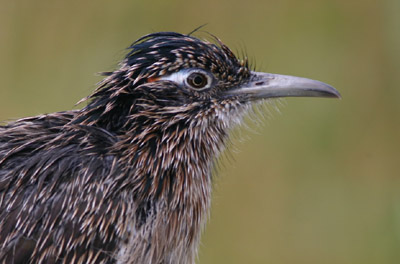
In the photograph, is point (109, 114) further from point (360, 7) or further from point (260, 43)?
point (360, 7)

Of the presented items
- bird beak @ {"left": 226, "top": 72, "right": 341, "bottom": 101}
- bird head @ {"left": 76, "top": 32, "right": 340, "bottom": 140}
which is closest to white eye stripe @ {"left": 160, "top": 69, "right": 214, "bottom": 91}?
bird head @ {"left": 76, "top": 32, "right": 340, "bottom": 140}

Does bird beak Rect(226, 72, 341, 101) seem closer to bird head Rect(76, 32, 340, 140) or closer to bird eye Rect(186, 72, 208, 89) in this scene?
bird head Rect(76, 32, 340, 140)

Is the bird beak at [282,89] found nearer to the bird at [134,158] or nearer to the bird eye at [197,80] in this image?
the bird at [134,158]

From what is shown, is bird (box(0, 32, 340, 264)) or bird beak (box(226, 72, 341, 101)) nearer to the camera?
bird (box(0, 32, 340, 264))

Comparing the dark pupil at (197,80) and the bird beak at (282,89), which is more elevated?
the bird beak at (282,89)

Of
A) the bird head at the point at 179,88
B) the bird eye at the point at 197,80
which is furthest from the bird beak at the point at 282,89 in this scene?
the bird eye at the point at 197,80

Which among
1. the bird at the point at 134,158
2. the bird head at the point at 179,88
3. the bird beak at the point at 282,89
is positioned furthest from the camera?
the bird beak at the point at 282,89

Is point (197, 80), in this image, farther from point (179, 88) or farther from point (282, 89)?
point (282, 89)
